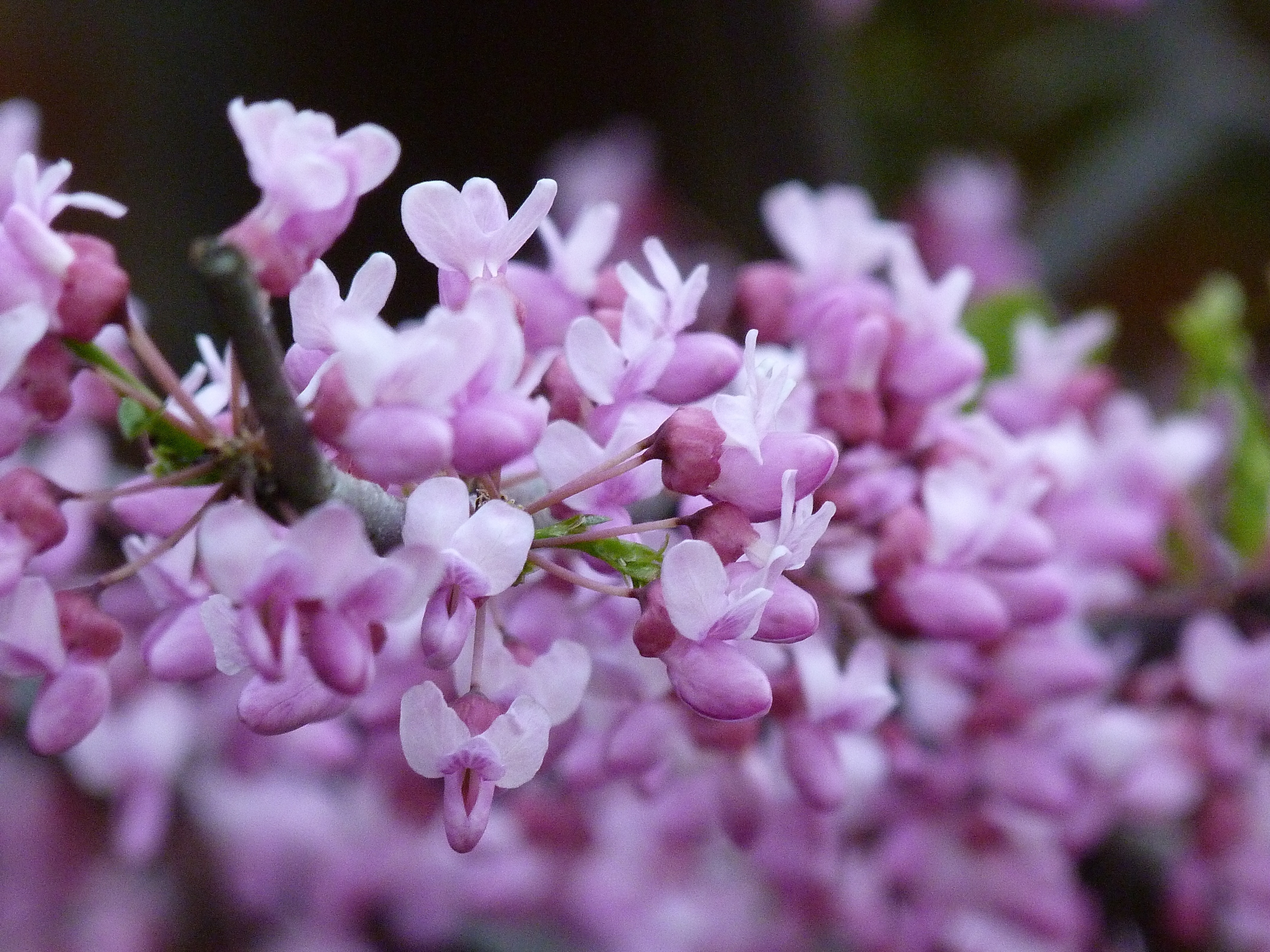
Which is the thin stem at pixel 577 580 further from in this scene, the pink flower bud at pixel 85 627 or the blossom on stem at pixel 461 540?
the pink flower bud at pixel 85 627

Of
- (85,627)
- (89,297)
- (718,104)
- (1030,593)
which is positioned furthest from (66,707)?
(718,104)

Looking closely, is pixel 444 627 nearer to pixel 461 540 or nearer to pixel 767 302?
pixel 461 540

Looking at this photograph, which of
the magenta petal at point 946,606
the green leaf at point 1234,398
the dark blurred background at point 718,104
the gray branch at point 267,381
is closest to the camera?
the gray branch at point 267,381

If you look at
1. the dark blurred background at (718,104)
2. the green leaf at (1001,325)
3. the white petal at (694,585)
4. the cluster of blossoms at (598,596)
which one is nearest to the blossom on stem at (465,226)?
the cluster of blossoms at (598,596)

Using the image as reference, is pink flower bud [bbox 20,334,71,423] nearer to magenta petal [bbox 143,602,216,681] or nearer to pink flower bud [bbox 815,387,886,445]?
magenta petal [bbox 143,602,216,681]

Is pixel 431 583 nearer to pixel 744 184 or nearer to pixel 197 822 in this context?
pixel 197 822

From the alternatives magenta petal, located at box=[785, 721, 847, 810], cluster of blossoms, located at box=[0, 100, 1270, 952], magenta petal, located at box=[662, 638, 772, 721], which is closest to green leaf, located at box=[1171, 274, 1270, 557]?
cluster of blossoms, located at box=[0, 100, 1270, 952]

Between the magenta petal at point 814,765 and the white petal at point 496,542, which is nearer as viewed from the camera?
the white petal at point 496,542
